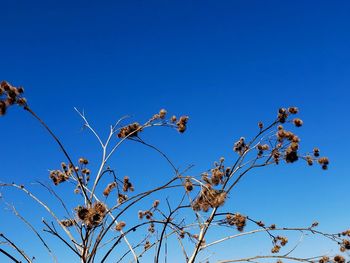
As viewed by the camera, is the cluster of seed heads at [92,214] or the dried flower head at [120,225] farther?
the dried flower head at [120,225]

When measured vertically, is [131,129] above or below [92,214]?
above

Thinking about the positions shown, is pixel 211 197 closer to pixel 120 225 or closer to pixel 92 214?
pixel 92 214

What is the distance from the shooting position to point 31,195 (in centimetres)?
519

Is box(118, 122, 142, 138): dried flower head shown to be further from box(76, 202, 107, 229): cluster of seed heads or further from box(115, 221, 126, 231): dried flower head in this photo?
box(76, 202, 107, 229): cluster of seed heads

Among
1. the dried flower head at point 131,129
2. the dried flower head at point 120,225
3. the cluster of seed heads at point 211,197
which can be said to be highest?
the dried flower head at point 131,129

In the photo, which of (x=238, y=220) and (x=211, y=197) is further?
(x=238, y=220)

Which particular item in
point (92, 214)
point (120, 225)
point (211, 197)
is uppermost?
point (120, 225)

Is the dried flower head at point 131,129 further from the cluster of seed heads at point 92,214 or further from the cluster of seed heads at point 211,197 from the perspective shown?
the cluster of seed heads at point 92,214

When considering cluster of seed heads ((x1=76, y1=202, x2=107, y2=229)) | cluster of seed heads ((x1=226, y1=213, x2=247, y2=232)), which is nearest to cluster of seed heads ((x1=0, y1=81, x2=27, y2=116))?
cluster of seed heads ((x1=76, y1=202, x2=107, y2=229))

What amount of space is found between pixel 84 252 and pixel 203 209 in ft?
4.79

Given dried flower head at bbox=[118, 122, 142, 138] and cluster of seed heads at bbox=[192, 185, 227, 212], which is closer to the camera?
cluster of seed heads at bbox=[192, 185, 227, 212]

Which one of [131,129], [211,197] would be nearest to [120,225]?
[131,129]

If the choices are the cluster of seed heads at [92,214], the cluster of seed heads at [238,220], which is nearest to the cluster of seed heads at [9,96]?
the cluster of seed heads at [92,214]

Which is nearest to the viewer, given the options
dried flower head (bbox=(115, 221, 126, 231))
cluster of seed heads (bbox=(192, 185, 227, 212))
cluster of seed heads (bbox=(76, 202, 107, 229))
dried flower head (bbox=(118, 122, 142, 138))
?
cluster of seed heads (bbox=(76, 202, 107, 229))
